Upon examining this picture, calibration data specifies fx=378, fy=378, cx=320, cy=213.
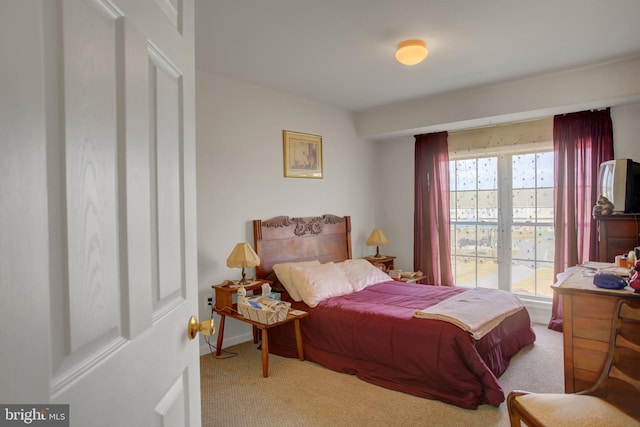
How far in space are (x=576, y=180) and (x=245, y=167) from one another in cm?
352

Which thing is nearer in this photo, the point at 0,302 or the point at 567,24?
the point at 0,302

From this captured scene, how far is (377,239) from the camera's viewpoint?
16.9 feet

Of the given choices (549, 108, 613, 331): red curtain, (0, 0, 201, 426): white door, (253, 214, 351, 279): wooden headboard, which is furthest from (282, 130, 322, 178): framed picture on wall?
(0, 0, 201, 426): white door

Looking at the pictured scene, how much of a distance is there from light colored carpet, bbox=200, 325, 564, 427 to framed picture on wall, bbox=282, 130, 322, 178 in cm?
209

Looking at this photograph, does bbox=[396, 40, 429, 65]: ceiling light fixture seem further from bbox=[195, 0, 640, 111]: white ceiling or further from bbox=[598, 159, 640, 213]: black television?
bbox=[598, 159, 640, 213]: black television

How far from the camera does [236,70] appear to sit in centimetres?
358

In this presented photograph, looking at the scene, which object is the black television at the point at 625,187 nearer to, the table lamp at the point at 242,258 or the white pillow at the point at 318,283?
the white pillow at the point at 318,283

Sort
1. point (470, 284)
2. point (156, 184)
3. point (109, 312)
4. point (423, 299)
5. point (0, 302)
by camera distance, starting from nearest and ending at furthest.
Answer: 1. point (0, 302)
2. point (109, 312)
3. point (156, 184)
4. point (423, 299)
5. point (470, 284)

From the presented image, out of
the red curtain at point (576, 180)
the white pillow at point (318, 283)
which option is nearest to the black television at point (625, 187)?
the red curtain at point (576, 180)

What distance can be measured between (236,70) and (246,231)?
5.19 ft

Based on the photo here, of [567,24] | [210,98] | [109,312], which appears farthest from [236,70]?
[109,312]

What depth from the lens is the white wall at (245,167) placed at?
3.60 m

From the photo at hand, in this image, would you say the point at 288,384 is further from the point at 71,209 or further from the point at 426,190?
the point at 426,190

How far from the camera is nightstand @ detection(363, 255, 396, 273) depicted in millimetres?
5004
